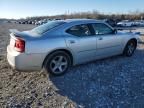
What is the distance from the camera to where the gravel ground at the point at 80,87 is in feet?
14.9

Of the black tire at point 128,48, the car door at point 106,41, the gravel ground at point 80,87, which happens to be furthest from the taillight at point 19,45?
the black tire at point 128,48

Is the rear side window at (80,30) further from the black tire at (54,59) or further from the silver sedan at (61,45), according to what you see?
the black tire at (54,59)

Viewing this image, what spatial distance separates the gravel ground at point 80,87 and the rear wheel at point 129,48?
92cm

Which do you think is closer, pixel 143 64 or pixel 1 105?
pixel 1 105

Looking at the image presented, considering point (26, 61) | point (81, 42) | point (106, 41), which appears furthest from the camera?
point (106, 41)

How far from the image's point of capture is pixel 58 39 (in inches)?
230

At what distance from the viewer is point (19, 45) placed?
18.0 feet

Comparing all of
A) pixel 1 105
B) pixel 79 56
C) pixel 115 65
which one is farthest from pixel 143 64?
pixel 1 105

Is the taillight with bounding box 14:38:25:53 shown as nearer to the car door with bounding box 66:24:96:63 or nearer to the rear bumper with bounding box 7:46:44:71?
the rear bumper with bounding box 7:46:44:71

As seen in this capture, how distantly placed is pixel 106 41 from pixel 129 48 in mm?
1481

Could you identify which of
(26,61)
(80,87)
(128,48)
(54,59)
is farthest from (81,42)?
(128,48)

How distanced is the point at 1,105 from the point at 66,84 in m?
1.70

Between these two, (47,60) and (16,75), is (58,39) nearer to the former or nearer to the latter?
(47,60)

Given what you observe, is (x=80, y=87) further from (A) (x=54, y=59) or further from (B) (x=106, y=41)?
(B) (x=106, y=41)
